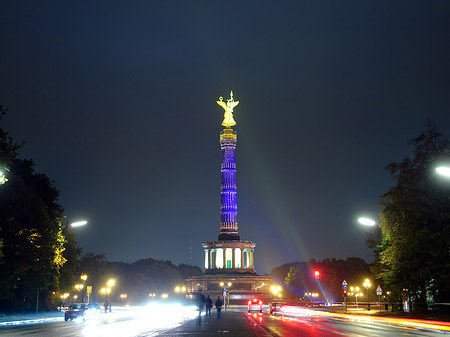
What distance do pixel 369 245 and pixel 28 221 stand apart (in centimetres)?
3551

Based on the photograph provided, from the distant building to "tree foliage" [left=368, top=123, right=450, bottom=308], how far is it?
75429mm

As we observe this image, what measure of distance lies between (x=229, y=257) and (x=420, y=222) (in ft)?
307

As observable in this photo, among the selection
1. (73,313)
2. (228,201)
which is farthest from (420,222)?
(228,201)

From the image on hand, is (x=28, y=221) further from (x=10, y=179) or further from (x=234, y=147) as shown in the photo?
(x=234, y=147)

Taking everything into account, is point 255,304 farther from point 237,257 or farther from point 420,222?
point 237,257

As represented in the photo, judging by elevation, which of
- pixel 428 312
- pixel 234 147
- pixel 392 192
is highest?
pixel 234 147

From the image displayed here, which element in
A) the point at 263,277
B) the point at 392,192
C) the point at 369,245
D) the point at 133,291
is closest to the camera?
the point at 392,192

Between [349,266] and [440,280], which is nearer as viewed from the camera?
[440,280]

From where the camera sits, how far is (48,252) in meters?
53.0

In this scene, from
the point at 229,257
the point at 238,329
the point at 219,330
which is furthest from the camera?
the point at 229,257

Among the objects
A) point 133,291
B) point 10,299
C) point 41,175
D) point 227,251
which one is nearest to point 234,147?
point 227,251

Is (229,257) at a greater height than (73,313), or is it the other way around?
(229,257)

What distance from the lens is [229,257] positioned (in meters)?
136

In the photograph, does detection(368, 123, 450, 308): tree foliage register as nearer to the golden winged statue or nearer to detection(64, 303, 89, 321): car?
detection(64, 303, 89, 321): car
